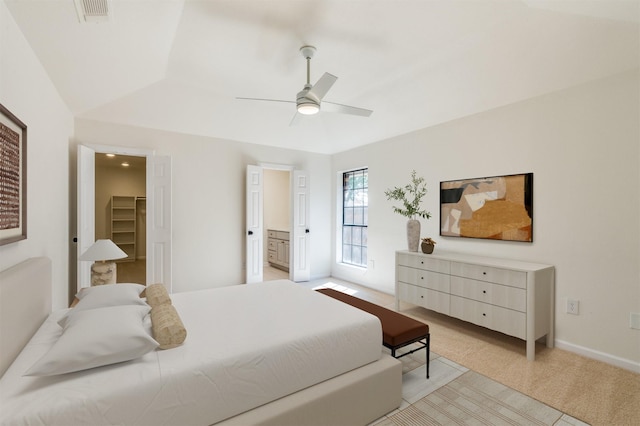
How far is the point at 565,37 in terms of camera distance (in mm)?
2463

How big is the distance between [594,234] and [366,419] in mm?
2576

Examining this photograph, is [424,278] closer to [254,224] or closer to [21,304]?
[254,224]

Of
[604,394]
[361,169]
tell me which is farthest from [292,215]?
[604,394]

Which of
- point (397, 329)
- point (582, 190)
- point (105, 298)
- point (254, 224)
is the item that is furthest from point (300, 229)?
point (582, 190)

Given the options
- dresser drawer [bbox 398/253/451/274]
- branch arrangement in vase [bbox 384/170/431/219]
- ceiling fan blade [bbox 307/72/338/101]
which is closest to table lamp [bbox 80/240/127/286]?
ceiling fan blade [bbox 307/72/338/101]

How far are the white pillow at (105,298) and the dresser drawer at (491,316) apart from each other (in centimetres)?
302

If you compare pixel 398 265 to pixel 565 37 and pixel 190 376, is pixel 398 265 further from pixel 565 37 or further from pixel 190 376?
pixel 190 376

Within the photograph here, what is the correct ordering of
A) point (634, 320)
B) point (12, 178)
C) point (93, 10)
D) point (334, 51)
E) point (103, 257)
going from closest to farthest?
point (12, 178)
point (93, 10)
point (634, 320)
point (103, 257)
point (334, 51)

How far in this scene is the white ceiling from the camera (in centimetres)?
227

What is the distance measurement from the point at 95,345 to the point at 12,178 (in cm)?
118

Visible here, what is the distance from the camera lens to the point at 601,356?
2631 mm

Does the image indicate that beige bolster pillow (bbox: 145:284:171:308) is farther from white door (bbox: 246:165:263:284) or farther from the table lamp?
white door (bbox: 246:165:263:284)

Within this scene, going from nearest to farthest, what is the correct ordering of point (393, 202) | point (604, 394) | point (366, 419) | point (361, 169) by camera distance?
point (366, 419) → point (604, 394) → point (393, 202) → point (361, 169)

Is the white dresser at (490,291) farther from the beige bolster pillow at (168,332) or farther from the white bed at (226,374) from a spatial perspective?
the beige bolster pillow at (168,332)
